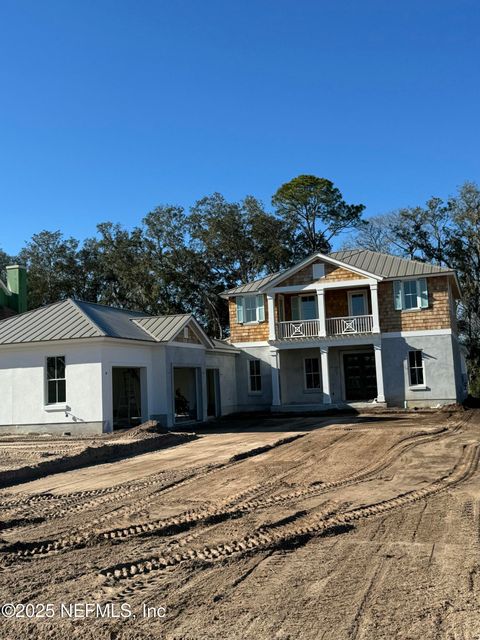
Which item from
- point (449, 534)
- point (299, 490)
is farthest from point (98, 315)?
point (449, 534)

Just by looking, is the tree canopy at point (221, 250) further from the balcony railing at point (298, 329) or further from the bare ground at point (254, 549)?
the bare ground at point (254, 549)

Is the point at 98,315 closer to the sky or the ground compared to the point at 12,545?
closer to the sky

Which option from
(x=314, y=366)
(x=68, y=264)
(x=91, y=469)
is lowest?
(x=91, y=469)

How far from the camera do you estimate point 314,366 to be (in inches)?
1229

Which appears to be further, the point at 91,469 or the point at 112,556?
the point at 91,469

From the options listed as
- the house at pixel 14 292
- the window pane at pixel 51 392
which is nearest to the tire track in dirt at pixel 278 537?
the window pane at pixel 51 392

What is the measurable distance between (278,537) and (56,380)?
15.2 metres

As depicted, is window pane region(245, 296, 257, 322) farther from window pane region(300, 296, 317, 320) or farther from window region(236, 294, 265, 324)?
window pane region(300, 296, 317, 320)

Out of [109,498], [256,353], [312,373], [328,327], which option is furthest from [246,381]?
[109,498]

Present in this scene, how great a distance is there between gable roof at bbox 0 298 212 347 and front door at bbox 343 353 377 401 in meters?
8.89

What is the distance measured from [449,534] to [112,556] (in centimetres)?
346

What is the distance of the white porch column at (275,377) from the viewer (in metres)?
29.6

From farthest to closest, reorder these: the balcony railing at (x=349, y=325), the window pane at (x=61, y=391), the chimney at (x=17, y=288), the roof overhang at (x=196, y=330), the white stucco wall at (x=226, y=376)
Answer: the chimney at (x=17, y=288)
the balcony railing at (x=349, y=325)
the white stucco wall at (x=226, y=376)
the roof overhang at (x=196, y=330)
the window pane at (x=61, y=391)

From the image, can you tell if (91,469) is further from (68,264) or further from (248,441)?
(68,264)
